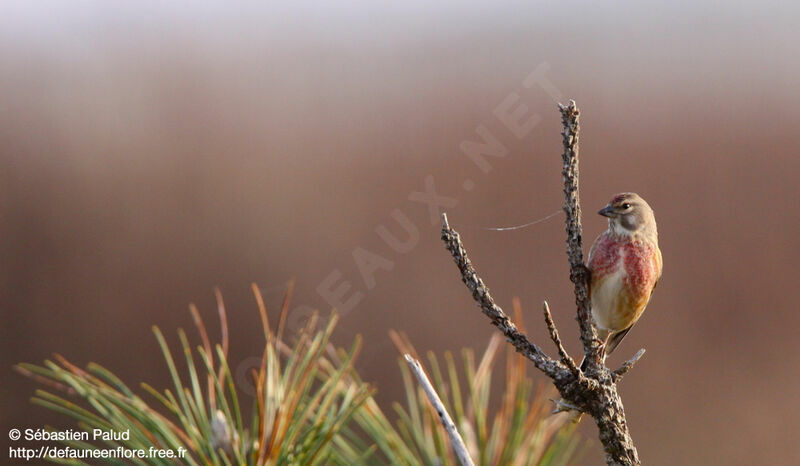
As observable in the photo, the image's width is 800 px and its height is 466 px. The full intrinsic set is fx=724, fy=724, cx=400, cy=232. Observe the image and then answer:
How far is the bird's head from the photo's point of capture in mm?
1716

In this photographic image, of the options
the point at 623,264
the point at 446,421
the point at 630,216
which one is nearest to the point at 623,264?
the point at 623,264

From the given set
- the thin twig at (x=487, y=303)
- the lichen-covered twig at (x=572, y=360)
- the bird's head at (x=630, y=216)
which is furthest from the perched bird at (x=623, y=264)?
the thin twig at (x=487, y=303)

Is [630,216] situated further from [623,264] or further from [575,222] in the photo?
[575,222]

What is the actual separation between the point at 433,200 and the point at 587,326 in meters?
4.12

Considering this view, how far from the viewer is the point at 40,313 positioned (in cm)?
609

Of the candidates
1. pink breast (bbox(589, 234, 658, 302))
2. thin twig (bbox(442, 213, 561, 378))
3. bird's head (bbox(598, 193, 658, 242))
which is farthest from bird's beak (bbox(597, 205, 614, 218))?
thin twig (bbox(442, 213, 561, 378))

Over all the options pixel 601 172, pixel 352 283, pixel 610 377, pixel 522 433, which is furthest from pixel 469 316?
pixel 610 377

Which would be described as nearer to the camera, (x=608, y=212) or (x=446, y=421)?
(x=446, y=421)

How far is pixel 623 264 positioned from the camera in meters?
1.78

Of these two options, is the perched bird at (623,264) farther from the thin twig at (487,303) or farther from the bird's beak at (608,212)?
the thin twig at (487,303)

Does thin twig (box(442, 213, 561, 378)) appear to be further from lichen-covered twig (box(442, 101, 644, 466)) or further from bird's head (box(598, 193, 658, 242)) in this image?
bird's head (box(598, 193, 658, 242))

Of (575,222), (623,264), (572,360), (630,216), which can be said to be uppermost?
(630,216)

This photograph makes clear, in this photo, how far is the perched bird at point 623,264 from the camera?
5.65ft

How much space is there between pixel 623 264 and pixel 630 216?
12 centimetres
